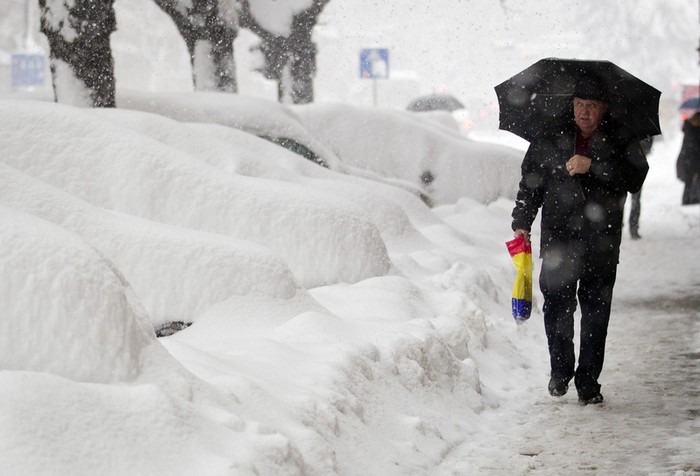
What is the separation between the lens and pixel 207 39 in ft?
52.3

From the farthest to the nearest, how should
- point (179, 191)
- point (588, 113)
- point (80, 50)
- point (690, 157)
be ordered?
1. point (690, 157)
2. point (80, 50)
3. point (179, 191)
4. point (588, 113)

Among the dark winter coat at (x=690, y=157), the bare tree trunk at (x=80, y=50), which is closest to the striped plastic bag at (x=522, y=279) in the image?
the bare tree trunk at (x=80, y=50)

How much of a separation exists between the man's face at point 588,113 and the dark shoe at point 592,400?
4.40ft

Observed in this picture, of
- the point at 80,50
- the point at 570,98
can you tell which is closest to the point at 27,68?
the point at 80,50

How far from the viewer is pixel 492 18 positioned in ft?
247

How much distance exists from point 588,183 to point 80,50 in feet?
21.9

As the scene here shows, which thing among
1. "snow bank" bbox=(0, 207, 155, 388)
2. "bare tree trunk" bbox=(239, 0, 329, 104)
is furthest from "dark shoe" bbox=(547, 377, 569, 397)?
"bare tree trunk" bbox=(239, 0, 329, 104)

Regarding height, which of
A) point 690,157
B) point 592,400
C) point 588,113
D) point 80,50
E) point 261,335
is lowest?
point 690,157

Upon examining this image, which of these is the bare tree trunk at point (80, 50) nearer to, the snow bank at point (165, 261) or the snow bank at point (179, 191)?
the snow bank at point (179, 191)

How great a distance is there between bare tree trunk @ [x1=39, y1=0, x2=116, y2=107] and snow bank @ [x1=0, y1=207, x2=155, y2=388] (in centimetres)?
696

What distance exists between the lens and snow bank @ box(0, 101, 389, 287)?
22.7 feet

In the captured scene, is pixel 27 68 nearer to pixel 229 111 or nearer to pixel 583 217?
pixel 229 111

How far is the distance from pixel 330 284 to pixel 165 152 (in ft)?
4.37

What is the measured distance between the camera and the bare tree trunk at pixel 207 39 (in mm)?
15867
